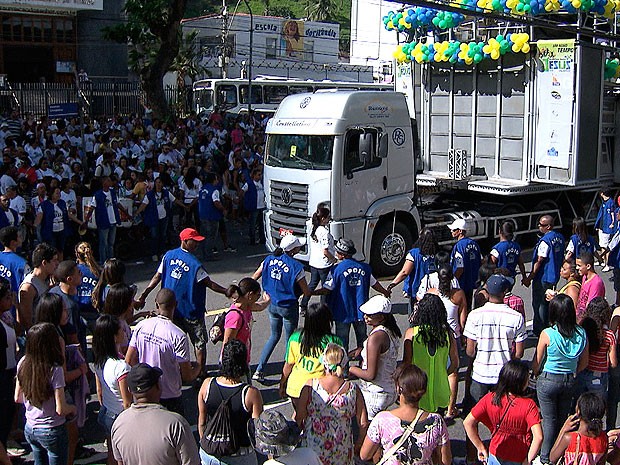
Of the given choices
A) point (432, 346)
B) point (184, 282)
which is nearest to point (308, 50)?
point (184, 282)

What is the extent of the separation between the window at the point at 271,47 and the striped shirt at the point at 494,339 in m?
52.3

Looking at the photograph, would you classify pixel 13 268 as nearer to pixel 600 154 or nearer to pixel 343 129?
pixel 343 129

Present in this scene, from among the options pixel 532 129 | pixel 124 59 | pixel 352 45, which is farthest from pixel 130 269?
pixel 352 45

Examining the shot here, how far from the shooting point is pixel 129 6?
24172 millimetres

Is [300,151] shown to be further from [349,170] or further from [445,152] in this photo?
[445,152]

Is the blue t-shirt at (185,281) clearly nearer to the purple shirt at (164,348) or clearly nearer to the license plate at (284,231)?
the purple shirt at (164,348)

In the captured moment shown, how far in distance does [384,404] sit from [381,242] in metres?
6.82

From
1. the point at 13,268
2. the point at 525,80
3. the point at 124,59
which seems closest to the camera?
the point at 13,268

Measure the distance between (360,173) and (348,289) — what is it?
4.69 meters

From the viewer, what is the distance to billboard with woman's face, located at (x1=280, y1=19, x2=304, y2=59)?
189 ft

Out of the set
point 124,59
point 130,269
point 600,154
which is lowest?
point 130,269

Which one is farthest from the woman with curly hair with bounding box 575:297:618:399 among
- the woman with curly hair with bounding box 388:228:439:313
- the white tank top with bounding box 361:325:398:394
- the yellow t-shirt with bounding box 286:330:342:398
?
Answer: the woman with curly hair with bounding box 388:228:439:313

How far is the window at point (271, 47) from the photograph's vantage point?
5688 centimetres

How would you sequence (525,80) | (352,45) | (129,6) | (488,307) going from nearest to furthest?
(488,307) → (525,80) → (129,6) → (352,45)
